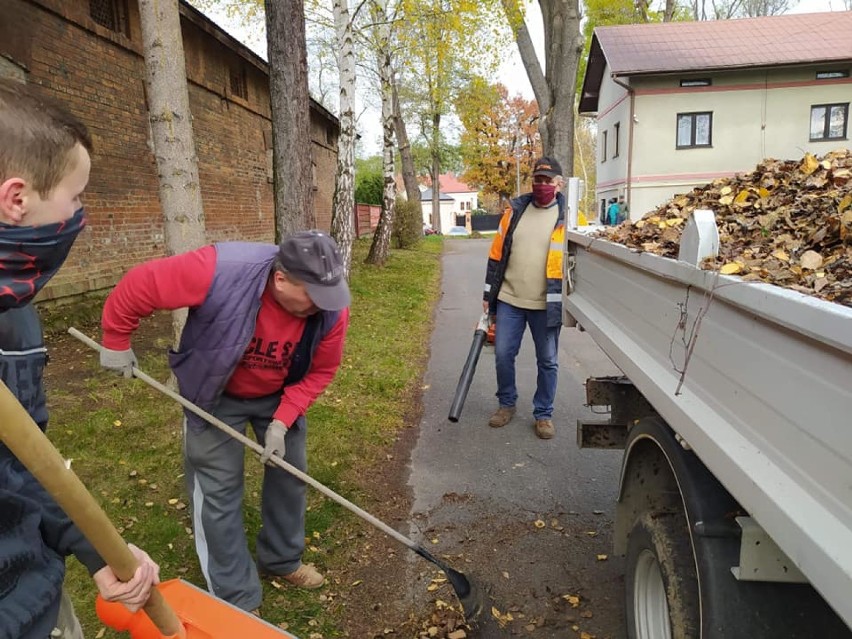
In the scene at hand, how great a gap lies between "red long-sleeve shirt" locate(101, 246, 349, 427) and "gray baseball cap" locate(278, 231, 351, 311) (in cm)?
30

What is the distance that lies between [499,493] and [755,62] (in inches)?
784

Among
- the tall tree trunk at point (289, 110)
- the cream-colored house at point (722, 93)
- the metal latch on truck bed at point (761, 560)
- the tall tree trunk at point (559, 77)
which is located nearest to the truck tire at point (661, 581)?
the metal latch on truck bed at point (761, 560)

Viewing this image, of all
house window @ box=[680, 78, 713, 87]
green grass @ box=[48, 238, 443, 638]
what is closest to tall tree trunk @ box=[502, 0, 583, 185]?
green grass @ box=[48, 238, 443, 638]

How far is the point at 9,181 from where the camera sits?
42.8 inches

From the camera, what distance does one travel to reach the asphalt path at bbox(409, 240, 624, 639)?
298 centimetres

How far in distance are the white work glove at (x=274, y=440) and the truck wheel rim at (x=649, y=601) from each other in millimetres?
1489

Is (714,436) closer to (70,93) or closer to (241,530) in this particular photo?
(241,530)

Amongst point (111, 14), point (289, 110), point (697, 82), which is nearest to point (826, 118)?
point (697, 82)

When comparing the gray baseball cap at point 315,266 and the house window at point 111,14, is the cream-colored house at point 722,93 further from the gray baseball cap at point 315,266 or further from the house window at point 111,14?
the gray baseball cap at point 315,266

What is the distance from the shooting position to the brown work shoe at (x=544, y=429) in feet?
16.0

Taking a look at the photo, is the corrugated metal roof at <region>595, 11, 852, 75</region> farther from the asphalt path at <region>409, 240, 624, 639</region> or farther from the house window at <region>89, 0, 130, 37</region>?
the asphalt path at <region>409, 240, 624, 639</region>

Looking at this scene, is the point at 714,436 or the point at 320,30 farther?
the point at 320,30

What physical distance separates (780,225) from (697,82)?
2079cm

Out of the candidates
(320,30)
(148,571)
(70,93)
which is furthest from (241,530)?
(320,30)
